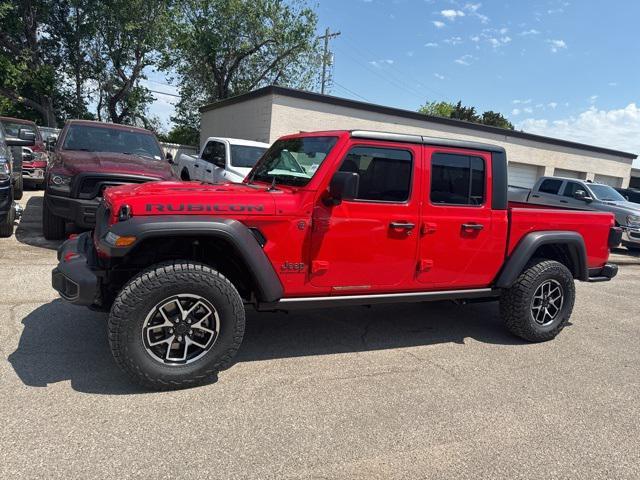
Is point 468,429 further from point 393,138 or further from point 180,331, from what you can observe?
point 393,138

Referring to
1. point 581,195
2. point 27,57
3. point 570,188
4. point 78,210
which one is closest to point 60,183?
point 78,210

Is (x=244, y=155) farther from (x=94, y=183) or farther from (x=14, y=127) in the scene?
(x=14, y=127)

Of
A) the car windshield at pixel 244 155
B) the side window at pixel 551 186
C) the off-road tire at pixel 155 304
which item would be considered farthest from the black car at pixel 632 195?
the off-road tire at pixel 155 304

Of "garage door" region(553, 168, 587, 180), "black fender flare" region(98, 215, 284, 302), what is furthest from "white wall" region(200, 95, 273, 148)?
"garage door" region(553, 168, 587, 180)

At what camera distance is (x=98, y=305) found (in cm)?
345

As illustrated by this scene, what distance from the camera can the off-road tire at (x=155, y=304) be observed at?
10.2ft

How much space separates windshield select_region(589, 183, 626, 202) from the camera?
12772 millimetres

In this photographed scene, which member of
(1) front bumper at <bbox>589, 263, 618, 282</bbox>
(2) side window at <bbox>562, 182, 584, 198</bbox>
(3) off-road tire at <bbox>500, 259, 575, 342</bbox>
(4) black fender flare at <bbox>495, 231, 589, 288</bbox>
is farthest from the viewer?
(2) side window at <bbox>562, 182, 584, 198</bbox>

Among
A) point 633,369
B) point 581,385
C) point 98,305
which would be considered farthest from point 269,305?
point 633,369

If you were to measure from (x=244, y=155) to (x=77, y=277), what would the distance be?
24.4 feet

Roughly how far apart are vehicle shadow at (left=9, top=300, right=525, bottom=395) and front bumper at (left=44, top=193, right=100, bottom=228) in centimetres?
177

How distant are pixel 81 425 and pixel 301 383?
1.46 m

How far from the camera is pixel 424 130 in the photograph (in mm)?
19297

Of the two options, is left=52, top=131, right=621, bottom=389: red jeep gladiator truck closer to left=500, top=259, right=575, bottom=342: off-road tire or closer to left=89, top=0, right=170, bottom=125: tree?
left=500, top=259, right=575, bottom=342: off-road tire
